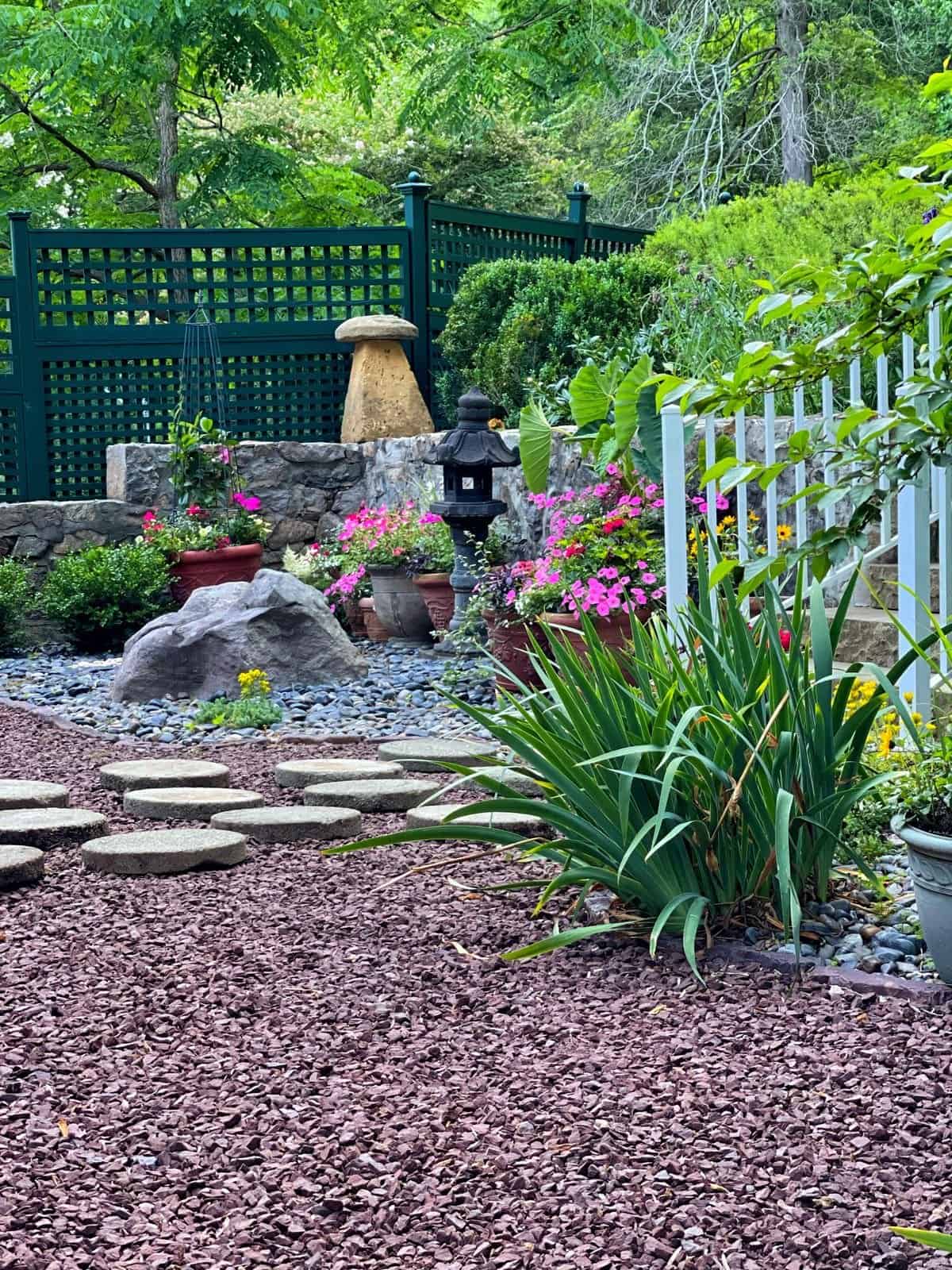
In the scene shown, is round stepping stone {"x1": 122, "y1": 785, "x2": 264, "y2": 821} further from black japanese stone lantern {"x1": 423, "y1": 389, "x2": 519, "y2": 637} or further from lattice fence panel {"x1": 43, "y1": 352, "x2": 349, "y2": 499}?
lattice fence panel {"x1": 43, "y1": 352, "x2": 349, "y2": 499}

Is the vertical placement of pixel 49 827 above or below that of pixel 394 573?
A: below

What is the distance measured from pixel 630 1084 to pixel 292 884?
4.43ft

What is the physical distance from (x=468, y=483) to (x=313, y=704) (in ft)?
5.28

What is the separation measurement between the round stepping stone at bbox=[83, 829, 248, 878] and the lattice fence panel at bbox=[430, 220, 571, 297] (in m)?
6.58

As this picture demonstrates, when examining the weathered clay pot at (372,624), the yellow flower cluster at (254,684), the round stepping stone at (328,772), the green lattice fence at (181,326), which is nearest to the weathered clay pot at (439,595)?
the weathered clay pot at (372,624)

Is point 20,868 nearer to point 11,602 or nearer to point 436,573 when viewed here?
point 436,573

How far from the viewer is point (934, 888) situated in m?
2.41

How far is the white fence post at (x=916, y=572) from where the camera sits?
130 inches

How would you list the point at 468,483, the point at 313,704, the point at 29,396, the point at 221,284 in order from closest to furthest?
the point at 313,704
the point at 468,483
the point at 29,396
the point at 221,284

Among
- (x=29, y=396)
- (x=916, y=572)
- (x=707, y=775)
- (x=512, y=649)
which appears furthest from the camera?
(x=29, y=396)

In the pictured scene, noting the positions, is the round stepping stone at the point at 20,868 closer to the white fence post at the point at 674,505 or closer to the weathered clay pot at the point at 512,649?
the white fence post at the point at 674,505

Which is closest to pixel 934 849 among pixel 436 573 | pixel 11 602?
pixel 436 573

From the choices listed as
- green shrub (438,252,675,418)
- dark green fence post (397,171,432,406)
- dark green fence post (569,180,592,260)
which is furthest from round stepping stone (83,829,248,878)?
dark green fence post (569,180,592,260)

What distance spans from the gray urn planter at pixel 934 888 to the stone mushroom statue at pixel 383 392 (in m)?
6.85
